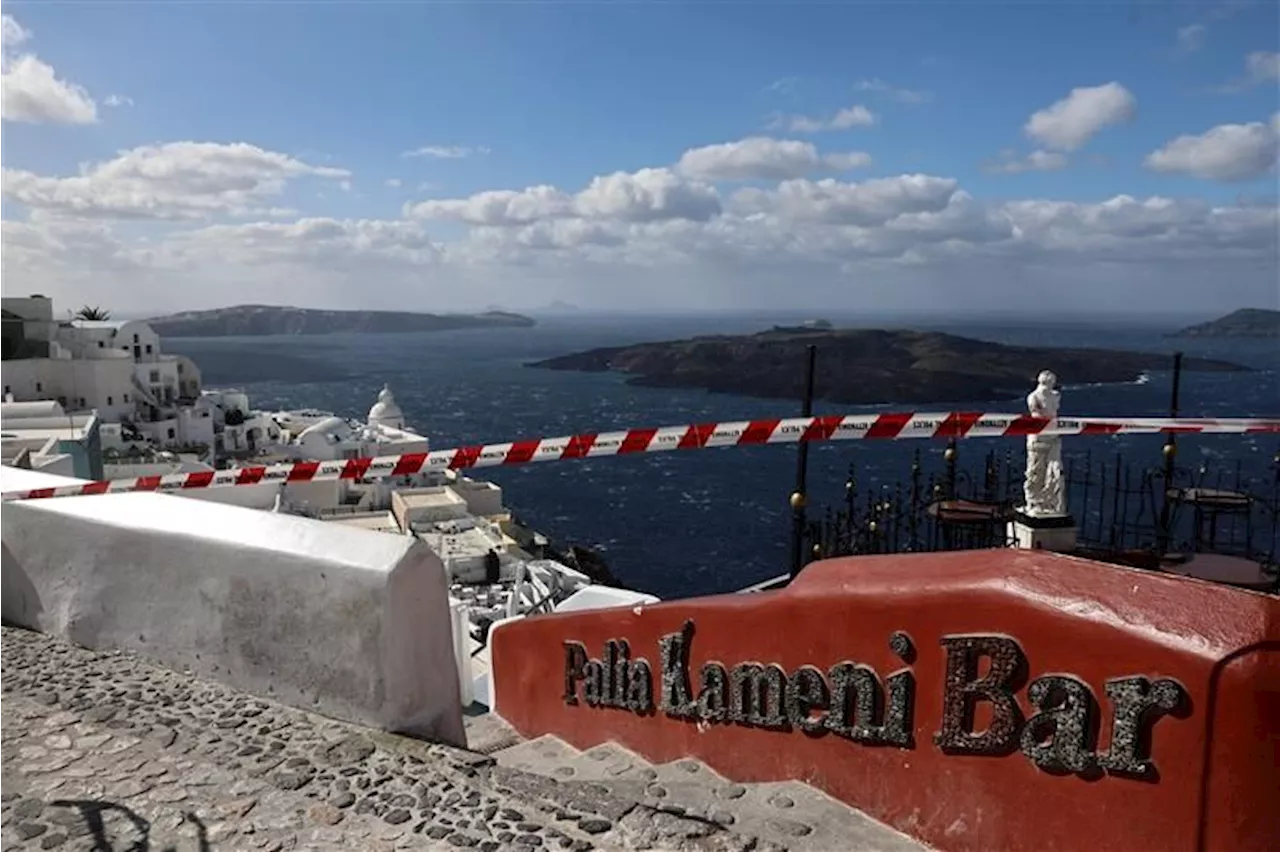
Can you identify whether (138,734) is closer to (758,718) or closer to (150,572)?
(150,572)

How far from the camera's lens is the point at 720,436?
6.61 metres

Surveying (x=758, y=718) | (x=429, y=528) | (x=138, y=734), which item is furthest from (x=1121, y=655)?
(x=429, y=528)

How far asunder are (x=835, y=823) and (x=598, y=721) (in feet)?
8.59

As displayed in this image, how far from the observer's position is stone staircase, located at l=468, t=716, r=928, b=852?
4059 millimetres

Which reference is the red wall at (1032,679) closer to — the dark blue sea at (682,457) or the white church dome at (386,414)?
the dark blue sea at (682,457)

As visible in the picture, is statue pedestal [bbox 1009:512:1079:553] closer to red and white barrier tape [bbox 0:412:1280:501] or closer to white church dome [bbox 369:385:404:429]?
red and white barrier tape [bbox 0:412:1280:501]

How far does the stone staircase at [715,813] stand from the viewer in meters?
4.06

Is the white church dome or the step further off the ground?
the step

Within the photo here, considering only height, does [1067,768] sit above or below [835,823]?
above

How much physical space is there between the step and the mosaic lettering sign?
0.32 metres

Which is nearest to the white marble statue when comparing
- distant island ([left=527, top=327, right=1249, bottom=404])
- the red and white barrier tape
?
the red and white barrier tape

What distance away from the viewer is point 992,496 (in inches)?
395

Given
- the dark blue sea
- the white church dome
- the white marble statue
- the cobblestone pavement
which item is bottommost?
the dark blue sea

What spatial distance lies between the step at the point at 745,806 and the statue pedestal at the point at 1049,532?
9.35 feet
